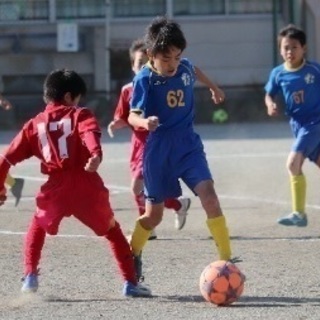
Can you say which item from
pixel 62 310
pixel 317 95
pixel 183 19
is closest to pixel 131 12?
pixel 183 19

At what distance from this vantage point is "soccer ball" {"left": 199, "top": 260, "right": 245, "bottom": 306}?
767 cm

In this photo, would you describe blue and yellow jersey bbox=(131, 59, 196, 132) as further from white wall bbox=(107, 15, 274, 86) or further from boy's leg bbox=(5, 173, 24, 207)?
white wall bbox=(107, 15, 274, 86)

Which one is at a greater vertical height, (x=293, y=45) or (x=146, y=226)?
(x=293, y=45)

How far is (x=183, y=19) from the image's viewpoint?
2902 cm

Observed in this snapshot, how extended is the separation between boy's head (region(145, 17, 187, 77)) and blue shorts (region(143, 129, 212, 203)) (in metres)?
0.40

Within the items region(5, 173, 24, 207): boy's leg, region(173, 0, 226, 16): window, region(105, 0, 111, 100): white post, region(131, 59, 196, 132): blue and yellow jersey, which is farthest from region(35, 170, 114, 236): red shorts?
region(173, 0, 226, 16): window

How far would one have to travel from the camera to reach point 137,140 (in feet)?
35.5

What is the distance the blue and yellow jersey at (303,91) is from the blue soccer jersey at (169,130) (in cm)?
318

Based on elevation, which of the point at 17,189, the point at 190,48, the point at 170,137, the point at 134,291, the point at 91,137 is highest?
the point at 91,137

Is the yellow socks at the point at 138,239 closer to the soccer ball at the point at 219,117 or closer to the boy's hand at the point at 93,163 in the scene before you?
the boy's hand at the point at 93,163

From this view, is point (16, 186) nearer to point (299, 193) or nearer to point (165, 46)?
point (299, 193)

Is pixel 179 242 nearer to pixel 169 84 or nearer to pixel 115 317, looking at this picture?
pixel 169 84

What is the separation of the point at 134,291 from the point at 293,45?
3841mm

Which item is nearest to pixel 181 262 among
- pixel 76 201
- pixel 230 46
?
Answer: pixel 76 201
